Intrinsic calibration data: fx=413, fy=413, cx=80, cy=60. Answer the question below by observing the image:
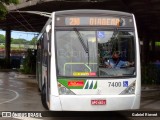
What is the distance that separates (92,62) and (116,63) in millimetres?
647

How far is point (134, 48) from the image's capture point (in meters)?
10.9

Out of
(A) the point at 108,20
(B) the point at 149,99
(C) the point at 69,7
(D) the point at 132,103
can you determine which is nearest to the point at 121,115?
(D) the point at 132,103

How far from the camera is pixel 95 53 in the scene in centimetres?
1070

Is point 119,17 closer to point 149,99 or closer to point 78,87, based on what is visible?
point 78,87

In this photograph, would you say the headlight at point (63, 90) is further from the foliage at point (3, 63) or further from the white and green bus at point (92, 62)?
the foliage at point (3, 63)

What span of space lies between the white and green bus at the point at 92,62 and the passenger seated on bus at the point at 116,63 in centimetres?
3

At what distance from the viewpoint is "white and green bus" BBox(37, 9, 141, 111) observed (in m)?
10.3

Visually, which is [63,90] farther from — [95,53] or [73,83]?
[95,53]

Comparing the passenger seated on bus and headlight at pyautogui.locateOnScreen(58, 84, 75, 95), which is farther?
the passenger seated on bus

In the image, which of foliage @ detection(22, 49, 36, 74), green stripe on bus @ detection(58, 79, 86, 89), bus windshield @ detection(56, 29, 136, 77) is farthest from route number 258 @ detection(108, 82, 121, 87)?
foliage @ detection(22, 49, 36, 74)

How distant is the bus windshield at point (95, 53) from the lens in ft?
34.8

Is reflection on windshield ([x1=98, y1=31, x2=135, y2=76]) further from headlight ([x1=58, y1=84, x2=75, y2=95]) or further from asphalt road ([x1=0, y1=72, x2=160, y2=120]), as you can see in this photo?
asphalt road ([x1=0, y1=72, x2=160, y2=120])

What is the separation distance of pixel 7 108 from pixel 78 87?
4.40m

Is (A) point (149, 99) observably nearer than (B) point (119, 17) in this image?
No
